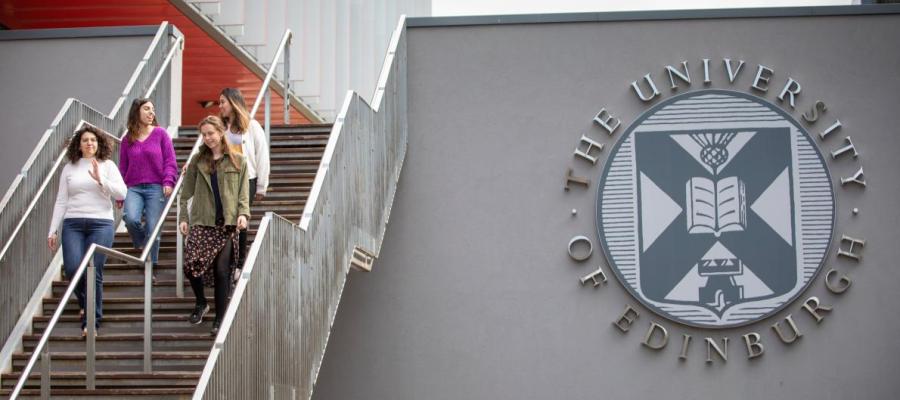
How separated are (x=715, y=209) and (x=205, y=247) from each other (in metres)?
5.72

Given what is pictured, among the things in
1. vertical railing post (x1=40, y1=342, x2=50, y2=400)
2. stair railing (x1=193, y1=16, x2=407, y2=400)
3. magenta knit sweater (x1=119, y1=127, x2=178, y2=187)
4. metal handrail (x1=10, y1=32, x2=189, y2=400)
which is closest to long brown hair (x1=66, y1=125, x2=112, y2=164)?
magenta knit sweater (x1=119, y1=127, x2=178, y2=187)

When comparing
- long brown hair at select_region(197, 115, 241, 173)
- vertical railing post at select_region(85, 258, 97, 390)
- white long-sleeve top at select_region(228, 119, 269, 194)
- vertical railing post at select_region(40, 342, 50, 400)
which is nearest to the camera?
vertical railing post at select_region(40, 342, 50, 400)

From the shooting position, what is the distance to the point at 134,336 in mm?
9633

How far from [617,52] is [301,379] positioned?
5.87 m

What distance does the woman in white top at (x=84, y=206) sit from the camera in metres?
10.2

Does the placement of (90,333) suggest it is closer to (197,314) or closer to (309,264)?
(197,314)

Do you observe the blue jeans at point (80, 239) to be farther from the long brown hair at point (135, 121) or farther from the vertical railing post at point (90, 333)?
the vertical railing post at point (90, 333)

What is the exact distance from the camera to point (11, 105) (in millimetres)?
13711

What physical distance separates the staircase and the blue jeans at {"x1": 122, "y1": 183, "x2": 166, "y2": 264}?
0.29 meters

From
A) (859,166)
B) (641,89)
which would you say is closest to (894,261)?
(859,166)

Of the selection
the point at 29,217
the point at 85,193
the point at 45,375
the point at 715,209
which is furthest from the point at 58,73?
the point at 715,209

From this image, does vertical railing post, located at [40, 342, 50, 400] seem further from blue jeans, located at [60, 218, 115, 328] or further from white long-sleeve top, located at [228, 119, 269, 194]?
white long-sleeve top, located at [228, 119, 269, 194]

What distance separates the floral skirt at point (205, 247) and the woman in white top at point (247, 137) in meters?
0.98

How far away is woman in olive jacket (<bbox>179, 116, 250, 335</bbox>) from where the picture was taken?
9.42 m
